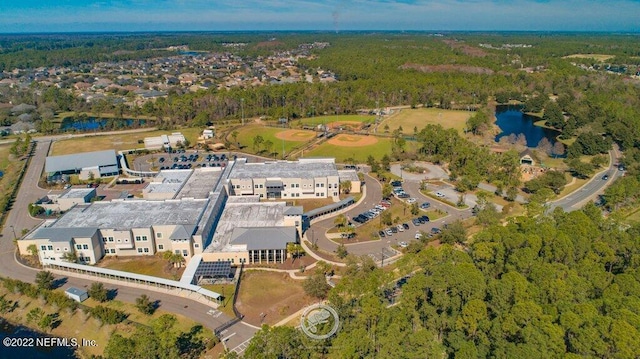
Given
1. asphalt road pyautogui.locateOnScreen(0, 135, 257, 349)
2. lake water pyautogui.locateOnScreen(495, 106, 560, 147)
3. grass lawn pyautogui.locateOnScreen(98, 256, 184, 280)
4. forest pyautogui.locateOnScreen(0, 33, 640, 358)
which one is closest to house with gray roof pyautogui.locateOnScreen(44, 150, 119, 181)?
asphalt road pyautogui.locateOnScreen(0, 135, 257, 349)

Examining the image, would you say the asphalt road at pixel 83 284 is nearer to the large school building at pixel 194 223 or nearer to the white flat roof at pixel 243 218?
the large school building at pixel 194 223

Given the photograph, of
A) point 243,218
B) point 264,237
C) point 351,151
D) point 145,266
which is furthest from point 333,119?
point 145,266

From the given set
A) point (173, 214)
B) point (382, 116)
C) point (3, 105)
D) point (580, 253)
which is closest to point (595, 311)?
point (580, 253)

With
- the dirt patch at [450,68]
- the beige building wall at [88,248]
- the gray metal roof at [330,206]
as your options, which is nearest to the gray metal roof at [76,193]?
the beige building wall at [88,248]

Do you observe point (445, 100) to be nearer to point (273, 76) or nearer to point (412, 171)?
point (412, 171)

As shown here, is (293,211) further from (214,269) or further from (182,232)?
(182,232)

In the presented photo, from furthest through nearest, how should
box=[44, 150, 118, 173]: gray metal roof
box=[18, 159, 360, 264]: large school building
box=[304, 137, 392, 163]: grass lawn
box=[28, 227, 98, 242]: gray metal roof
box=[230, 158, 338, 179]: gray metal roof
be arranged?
box=[304, 137, 392, 163]: grass lawn → box=[44, 150, 118, 173]: gray metal roof → box=[230, 158, 338, 179]: gray metal roof → box=[18, 159, 360, 264]: large school building → box=[28, 227, 98, 242]: gray metal roof

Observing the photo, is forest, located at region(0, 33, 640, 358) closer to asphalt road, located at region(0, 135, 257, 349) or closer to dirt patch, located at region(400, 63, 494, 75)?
asphalt road, located at region(0, 135, 257, 349)
